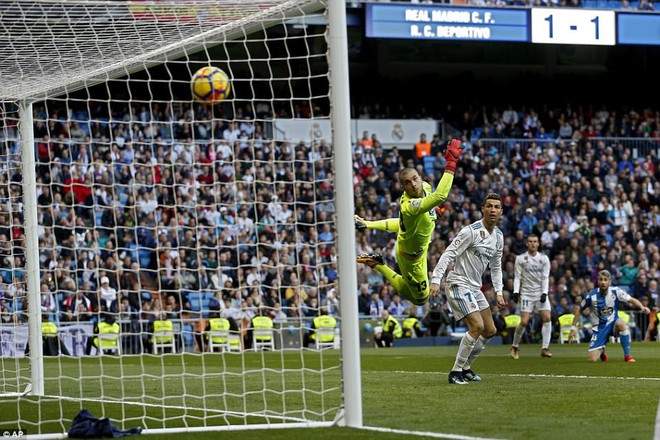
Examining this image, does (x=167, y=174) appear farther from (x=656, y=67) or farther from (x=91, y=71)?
(x=656, y=67)

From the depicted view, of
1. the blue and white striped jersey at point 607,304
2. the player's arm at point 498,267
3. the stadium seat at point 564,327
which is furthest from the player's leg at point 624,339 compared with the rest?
Result: the stadium seat at point 564,327

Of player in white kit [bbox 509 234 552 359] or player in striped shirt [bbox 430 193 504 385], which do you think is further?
player in white kit [bbox 509 234 552 359]

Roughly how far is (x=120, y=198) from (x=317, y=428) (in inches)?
751

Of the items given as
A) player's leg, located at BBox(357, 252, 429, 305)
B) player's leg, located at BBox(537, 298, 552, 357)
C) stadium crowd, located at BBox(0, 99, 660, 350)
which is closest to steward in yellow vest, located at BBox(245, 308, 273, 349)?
stadium crowd, located at BBox(0, 99, 660, 350)

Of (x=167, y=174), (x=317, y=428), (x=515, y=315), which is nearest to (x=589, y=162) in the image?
(x=515, y=315)

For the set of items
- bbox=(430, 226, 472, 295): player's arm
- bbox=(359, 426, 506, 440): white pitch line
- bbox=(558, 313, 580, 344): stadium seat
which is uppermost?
bbox=(430, 226, 472, 295): player's arm

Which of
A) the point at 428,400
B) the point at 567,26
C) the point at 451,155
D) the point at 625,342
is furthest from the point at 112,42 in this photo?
the point at 567,26

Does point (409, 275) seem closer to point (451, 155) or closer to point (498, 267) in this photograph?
point (498, 267)

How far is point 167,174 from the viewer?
83.6ft

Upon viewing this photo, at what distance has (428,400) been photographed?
10.6 metres

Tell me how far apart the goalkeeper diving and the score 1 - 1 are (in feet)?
67.7

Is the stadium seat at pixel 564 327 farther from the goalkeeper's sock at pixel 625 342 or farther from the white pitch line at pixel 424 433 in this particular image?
the white pitch line at pixel 424 433

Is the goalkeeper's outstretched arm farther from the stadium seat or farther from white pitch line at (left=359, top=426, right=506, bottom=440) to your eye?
the stadium seat

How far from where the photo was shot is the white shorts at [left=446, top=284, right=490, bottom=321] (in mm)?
12646
